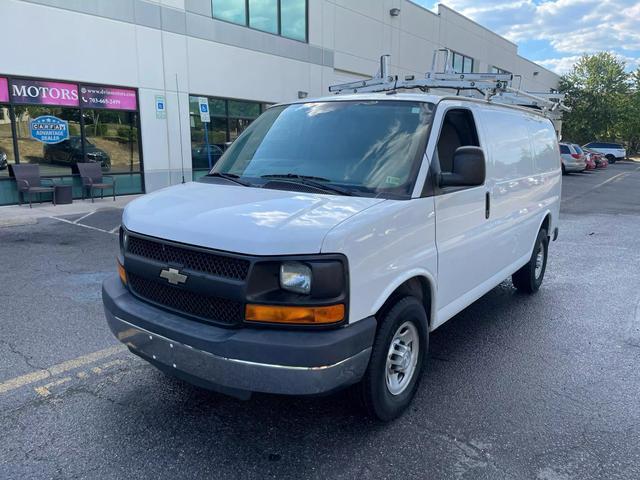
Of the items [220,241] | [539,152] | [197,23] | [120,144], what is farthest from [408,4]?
[220,241]

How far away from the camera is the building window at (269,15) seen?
53.3 ft

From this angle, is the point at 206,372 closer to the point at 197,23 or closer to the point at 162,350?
the point at 162,350

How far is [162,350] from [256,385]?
25.7 inches

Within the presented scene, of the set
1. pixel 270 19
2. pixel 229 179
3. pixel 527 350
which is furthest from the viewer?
pixel 270 19

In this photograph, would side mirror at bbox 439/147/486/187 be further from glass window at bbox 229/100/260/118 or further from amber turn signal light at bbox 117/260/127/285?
glass window at bbox 229/100/260/118

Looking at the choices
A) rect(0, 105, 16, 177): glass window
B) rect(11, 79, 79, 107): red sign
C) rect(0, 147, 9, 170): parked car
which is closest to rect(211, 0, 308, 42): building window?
rect(11, 79, 79, 107): red sign

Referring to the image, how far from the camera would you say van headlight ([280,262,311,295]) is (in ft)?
8.25

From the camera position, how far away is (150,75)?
47.1 feet

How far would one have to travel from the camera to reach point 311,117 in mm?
3949

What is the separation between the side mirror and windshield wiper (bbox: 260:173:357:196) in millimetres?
717

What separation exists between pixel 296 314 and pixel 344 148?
1.47m

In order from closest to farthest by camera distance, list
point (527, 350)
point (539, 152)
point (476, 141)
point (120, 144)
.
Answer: point (476, 141)
point (527, 350)
point (539, 152)
point (120, 144)

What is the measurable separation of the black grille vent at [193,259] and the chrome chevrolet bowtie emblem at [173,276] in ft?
0.17

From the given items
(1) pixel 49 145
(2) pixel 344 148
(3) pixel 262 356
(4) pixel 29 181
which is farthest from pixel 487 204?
(1) pixel 49 145
